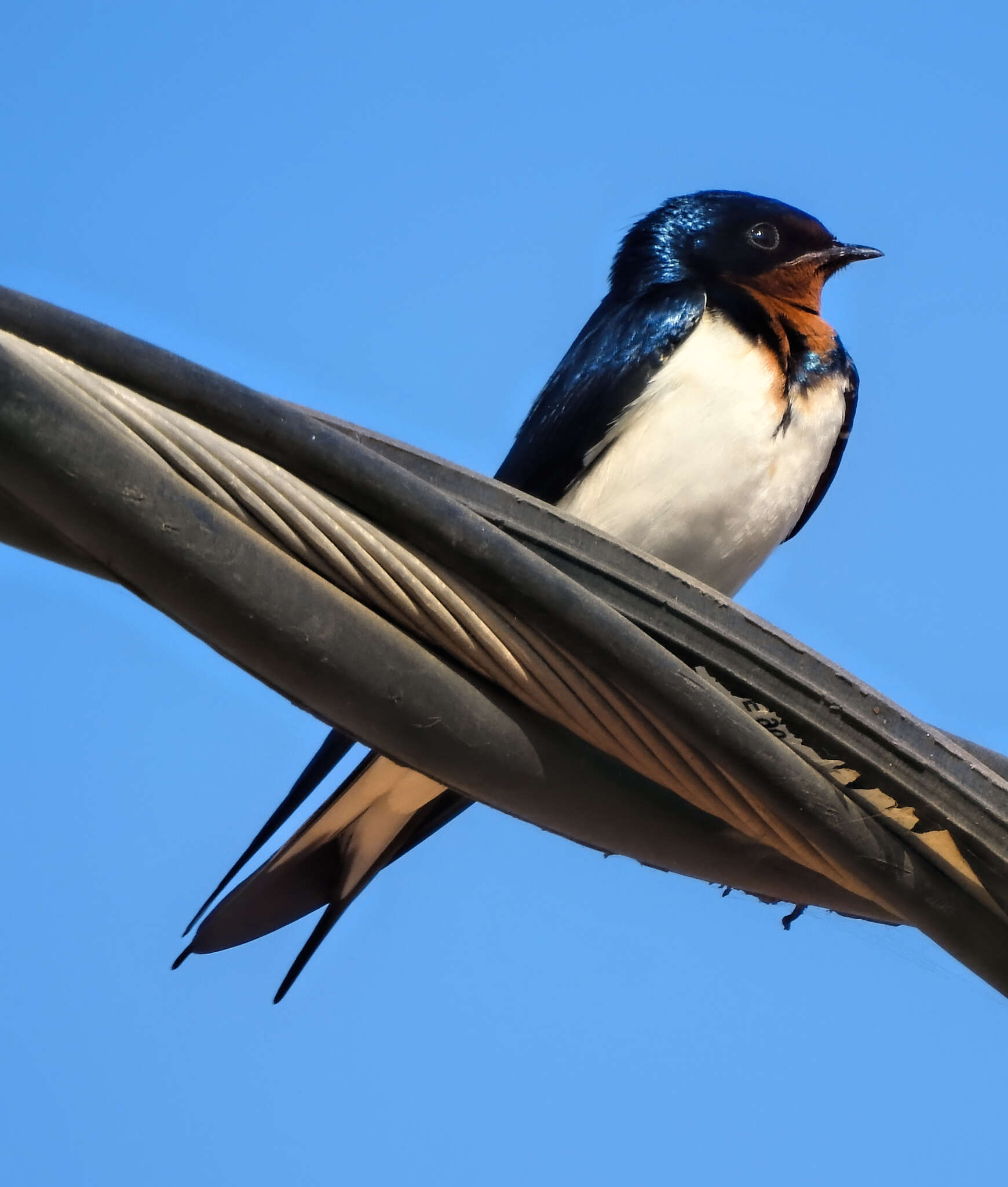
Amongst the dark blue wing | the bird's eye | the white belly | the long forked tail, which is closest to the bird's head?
the bird's eye

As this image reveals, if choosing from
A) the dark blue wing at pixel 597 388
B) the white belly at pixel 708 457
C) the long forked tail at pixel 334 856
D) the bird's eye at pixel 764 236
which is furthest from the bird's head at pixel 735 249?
the long forked tail at pixel 334 856

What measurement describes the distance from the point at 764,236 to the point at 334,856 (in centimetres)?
233

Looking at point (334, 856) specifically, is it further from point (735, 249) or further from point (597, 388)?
point (735, 249)

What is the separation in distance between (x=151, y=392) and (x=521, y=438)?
94.7 inches

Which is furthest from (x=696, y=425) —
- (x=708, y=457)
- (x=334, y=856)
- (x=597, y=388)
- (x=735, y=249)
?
(x=334, y=856)

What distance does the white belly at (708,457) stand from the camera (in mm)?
3334

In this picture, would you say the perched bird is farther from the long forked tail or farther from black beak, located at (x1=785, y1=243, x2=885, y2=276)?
the long forked tail

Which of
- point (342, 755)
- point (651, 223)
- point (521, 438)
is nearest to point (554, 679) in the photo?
point (342, 755)

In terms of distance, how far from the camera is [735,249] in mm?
3891

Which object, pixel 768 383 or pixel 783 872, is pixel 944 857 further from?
pixel 768 383

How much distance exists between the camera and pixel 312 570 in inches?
53.3

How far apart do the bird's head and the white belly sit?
37 centimetres

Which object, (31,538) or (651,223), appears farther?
(651,223)

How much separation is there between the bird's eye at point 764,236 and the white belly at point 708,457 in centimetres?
49
